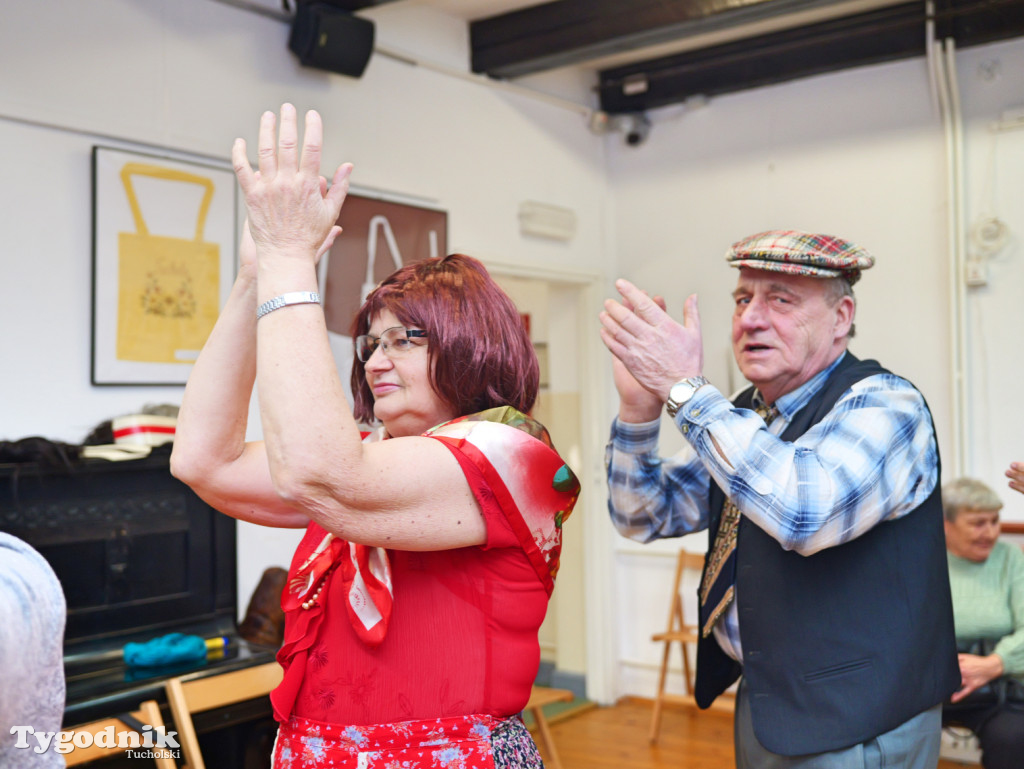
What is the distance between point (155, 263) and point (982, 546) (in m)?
3.18

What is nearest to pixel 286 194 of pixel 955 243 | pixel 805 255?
pixel 805 255

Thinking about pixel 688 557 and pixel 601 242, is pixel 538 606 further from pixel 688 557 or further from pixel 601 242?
pixel 601 242

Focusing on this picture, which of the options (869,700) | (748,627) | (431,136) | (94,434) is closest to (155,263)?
(94,434)

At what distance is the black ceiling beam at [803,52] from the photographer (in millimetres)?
4348

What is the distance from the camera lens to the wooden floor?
14.6ft

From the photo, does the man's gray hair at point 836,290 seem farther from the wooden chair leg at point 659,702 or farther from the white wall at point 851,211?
the wooden chair leg at point 659,702

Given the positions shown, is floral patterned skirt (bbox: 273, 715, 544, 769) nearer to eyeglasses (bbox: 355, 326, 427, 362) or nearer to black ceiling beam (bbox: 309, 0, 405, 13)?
eyeglasses (bbox: 355, 326, 427, 362)

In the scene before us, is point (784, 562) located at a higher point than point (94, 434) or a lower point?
lower

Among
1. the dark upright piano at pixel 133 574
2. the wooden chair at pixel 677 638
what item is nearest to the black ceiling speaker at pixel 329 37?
the dark upright piano at pixel 133 574

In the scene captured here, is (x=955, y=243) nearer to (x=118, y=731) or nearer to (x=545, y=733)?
(x=545, y=733)

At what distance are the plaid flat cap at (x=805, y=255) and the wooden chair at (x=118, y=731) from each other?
1.88 meters

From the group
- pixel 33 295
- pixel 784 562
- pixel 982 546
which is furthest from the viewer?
pixel 982 546

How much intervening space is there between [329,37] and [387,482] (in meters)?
3.12

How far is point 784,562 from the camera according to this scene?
5.51 ft
